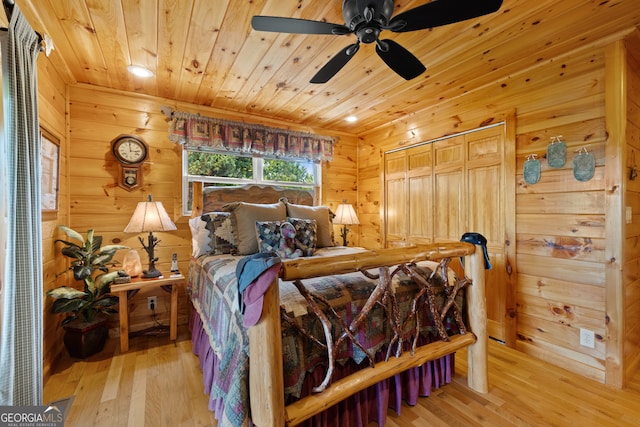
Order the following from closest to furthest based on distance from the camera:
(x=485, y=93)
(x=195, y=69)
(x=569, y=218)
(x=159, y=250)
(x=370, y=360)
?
(x=370, y=360), (x=569, y=218), (x=195, y=69), (x=485, y=93), (x=159, y=250)

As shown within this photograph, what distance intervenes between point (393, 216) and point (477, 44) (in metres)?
2.10

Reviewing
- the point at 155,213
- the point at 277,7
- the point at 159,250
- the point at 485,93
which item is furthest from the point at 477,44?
the point at 159,250

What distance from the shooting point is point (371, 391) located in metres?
1.62

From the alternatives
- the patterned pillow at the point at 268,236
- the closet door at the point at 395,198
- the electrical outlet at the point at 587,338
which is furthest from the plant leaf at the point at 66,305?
the electrical outlet at the point at 587,338

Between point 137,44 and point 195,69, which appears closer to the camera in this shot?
point 137,44

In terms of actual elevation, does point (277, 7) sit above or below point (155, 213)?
above

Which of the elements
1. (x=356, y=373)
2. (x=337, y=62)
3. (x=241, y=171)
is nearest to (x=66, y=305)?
(x=241, y=171)

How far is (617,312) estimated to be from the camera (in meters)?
1.92

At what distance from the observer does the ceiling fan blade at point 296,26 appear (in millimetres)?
1382

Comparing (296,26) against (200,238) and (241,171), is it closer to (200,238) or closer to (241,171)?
(200,238)

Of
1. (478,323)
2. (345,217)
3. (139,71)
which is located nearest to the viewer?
(478,323)

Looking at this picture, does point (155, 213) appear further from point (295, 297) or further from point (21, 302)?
point (295, 297)

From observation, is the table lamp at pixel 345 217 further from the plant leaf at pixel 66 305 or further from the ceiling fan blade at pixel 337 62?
the plant leaf at pixel 66 305

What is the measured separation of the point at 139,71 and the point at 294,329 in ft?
8.01
